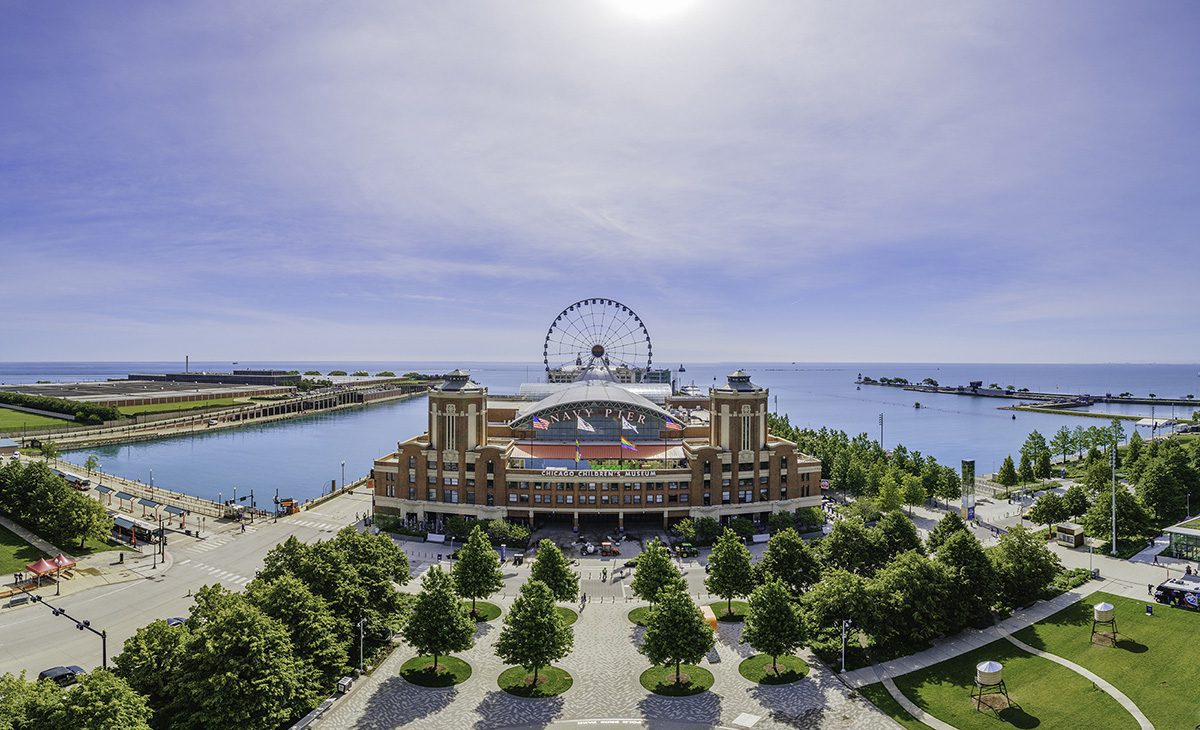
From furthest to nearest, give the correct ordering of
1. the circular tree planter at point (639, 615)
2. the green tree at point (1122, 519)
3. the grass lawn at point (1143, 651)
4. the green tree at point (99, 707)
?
1. the green tree at point (1122, 519)
2. the circular tree planter at point (639, 615)
3. the grass lawn at point (1143, 651)
4. the green tree at point (99, 707)

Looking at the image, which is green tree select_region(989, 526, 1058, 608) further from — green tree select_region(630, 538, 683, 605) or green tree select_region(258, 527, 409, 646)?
green tree select_region(258, 527, 409, 646)

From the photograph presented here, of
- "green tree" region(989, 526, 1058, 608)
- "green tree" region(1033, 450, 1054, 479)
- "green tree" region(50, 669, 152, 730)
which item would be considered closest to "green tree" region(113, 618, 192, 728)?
"green tree" region(50, 669, 152, 730)

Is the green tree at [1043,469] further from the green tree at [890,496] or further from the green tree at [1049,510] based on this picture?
the green tree at [890,496]

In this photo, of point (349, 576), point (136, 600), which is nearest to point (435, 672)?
point (349, 576)

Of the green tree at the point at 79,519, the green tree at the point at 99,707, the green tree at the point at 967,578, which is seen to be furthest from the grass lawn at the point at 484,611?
the green tree at the point at 79,519

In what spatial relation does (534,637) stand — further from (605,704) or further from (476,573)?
(476,573)

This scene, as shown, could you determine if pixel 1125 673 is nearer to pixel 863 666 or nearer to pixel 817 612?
pixel 863 666
